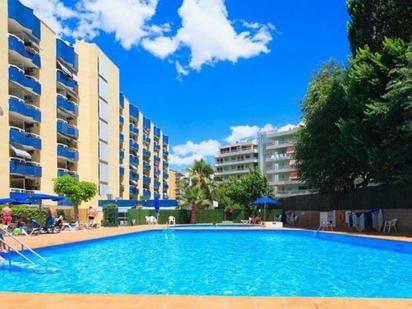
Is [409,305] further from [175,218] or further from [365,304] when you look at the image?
[175,218]

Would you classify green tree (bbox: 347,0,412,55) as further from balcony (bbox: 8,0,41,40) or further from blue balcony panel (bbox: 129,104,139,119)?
blue balcony panel (bbox: 129,104,139,119)

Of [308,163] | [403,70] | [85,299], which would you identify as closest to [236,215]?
[308,163]

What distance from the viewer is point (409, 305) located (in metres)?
5.79

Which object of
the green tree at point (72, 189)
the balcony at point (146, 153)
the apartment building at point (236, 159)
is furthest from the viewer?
the apartment building at point (236, 159)

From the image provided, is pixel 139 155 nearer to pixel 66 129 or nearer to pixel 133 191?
pixel 133 191

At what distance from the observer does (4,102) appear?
34469 millimetres

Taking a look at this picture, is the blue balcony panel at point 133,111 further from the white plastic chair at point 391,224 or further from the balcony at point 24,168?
the white plastic chair at point 391,224

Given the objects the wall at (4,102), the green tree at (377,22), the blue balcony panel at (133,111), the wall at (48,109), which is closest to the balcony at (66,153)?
the wall at (48,109)

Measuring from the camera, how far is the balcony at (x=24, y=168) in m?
35.6

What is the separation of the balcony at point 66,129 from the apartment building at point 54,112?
91mm

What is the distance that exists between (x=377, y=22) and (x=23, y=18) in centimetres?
2636

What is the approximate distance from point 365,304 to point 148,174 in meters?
78.1

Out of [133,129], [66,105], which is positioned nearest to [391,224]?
[66,105]

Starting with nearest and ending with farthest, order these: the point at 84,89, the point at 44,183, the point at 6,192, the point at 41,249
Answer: the point at 41,249, the point at 6,192, the point at 44,183, the point at 84,89
